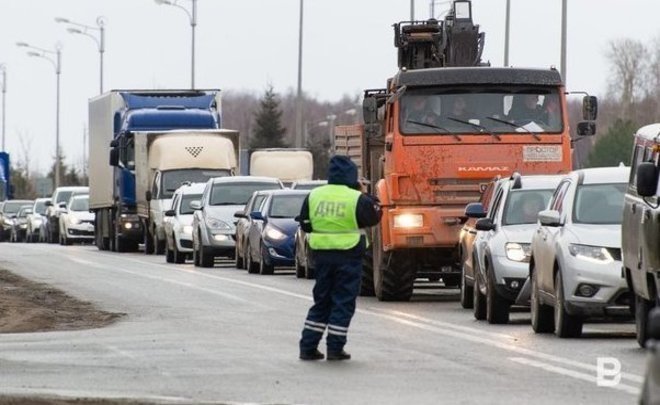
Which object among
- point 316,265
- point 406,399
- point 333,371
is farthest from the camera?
point 316,265

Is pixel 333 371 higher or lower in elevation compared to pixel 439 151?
lower

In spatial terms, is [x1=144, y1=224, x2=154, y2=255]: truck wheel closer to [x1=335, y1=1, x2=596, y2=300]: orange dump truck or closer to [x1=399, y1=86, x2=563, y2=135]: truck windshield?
[x1=335, y1=1, x2=596, y2=300]: orange dump truck

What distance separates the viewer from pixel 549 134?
91.0 ft

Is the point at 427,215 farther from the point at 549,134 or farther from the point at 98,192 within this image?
the point at 98,192

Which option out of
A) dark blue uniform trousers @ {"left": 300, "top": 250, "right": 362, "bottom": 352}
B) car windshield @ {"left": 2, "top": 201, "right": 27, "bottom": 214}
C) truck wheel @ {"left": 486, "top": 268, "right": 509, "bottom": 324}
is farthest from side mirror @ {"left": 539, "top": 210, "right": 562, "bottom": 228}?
car windshield @ {"left": 2, "top": 201, "right": 27, "bottom": 214}

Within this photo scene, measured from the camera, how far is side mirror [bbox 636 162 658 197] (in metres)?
17.1

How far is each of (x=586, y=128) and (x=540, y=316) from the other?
717 centimetres

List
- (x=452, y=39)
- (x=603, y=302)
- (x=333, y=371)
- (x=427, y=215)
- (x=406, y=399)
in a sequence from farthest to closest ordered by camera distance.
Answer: (x=452, y=39)
(x=427, y=215)
(x=603, y=302)
(x=333, y=371)
(x=406, y=399)

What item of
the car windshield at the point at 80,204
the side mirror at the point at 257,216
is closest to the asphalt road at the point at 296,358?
the side mirror at the point at 257,216

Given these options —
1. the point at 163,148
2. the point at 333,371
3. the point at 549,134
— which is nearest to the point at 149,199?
the point at 163,148

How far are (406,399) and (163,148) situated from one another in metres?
37.7

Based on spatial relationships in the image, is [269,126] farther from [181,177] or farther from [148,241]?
[181,177]

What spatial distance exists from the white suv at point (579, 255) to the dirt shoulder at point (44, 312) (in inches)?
188

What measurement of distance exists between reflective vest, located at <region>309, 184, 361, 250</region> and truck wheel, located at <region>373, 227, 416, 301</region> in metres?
10.2
